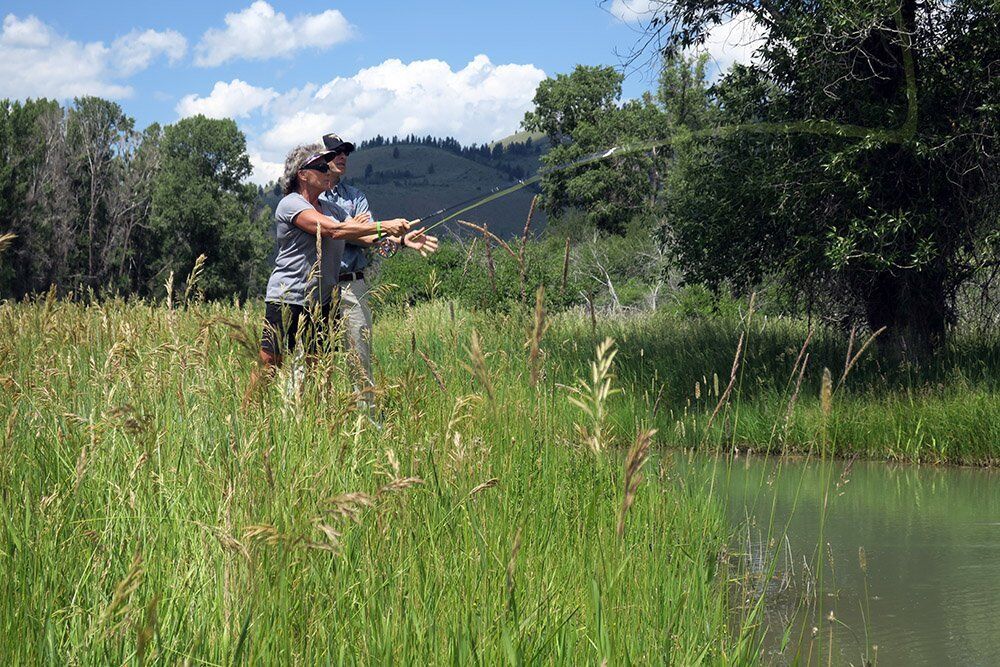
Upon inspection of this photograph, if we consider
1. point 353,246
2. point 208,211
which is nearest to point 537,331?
point 353,246

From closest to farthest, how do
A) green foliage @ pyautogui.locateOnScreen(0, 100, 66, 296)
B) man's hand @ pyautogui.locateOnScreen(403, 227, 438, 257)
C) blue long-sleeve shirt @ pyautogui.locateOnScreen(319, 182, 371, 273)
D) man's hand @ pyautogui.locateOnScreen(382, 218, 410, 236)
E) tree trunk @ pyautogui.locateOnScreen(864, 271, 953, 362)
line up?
man's hand @ pyautogui.locateOnScreen(382, 218, 410, 236) < man's hand @ pyautogui.locateOnScreen(403, 227, 438, 257) < blue long-sleeve shirt @ pyautogui.locateOnScreen(319, 182, 371, 273) < tree trunk @ pyautogui.locateOnScreen(864, 271, 953, 362) < green foliage @ pyautogui.locateOnScreen(0, 100, 66, 296)

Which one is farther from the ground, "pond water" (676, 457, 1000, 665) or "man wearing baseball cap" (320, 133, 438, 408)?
"man wearing baseball cap" (320, 133, 438, 408)

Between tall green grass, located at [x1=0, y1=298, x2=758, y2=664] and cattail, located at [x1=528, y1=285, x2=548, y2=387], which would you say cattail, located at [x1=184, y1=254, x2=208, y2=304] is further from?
cattail, located at [x1=528, y1=285, x2=548, y2=387]

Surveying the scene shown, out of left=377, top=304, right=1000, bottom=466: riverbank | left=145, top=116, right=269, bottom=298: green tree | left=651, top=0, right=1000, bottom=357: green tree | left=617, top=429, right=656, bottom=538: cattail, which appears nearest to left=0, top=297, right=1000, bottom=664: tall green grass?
left=617, top=429, right=656, bottom=538: cattail

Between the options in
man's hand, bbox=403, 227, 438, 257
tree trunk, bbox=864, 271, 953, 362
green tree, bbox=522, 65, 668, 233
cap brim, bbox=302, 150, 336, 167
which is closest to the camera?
man's hand, bbox=403, 227, 438, 257

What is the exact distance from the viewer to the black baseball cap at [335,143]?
631 cm

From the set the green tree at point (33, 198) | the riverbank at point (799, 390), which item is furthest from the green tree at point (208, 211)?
the riverbank at point (799, 390)

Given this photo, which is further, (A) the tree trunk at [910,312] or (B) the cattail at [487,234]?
(A) the tree trunk at [910,312]

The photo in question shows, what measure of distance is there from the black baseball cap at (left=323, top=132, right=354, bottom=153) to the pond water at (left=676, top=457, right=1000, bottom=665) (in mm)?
2884

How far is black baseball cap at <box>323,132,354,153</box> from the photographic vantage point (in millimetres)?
6309

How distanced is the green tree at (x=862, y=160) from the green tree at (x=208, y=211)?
4721 cm

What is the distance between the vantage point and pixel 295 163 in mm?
6227

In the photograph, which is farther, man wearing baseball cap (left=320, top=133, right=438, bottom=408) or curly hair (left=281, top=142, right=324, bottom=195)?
curly hair (left=281, top=142, right=324, bottom=195)

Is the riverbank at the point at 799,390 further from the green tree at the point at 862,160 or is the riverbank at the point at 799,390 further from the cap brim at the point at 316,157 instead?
the cap brim at the point at 316,157
